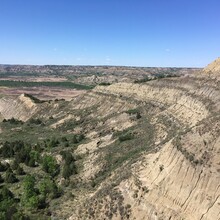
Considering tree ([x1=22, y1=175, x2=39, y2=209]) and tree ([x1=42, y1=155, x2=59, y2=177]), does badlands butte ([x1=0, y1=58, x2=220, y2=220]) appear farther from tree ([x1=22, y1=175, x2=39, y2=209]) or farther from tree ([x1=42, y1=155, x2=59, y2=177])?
tree ([x1=22, y1=175, x2=39, y2=209])

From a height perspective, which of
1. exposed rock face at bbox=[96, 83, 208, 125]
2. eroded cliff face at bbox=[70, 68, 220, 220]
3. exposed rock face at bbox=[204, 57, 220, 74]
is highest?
exposed rock face at bbox=[204, 57, 220, 74]

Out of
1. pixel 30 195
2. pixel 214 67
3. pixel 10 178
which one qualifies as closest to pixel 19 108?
pixel 214 67

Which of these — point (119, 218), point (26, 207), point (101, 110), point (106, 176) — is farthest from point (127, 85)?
point (119, 218)

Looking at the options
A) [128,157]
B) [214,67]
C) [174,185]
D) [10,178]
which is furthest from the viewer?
[214,67]

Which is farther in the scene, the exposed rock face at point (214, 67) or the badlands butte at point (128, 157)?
the exposed rock face at point (214, 67)

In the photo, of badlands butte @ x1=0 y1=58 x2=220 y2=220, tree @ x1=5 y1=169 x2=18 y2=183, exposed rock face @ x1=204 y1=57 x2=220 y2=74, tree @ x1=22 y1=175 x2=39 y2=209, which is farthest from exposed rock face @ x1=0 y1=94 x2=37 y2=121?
tree @ x1=22 y1=175 x2=39 y2=209

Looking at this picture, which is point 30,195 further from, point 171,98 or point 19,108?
point 19,108

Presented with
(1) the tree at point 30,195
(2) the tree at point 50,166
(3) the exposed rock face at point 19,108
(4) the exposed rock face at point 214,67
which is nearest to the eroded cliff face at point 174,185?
(1) the tree at point 30,195

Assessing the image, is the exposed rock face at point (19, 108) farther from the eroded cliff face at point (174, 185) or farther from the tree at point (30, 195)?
the eroded cliff face at point (174, 185)
